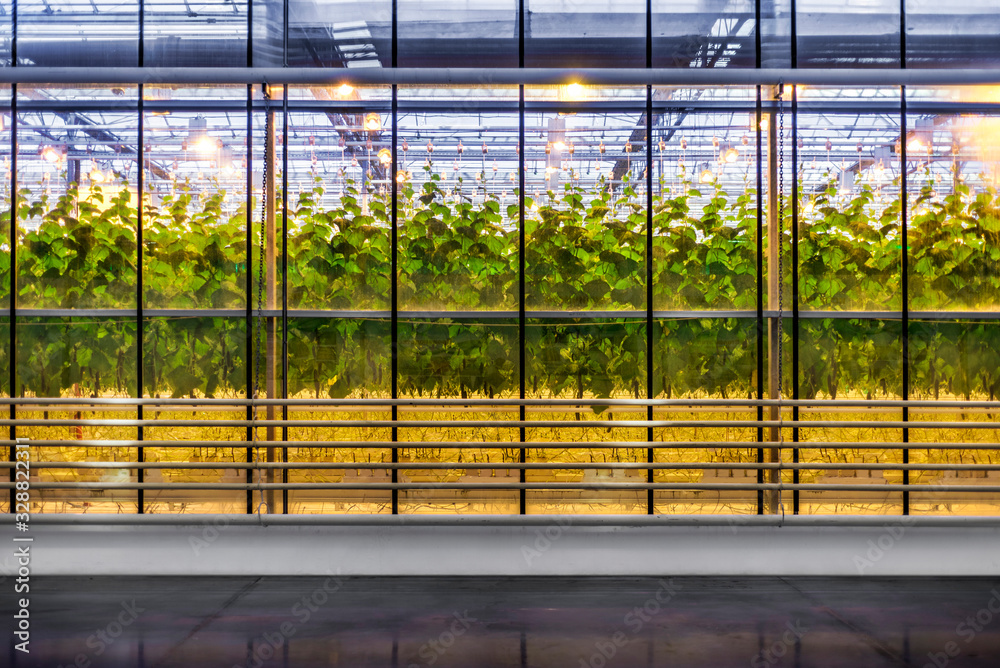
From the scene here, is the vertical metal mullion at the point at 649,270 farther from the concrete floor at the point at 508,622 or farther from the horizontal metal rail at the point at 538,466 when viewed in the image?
the concrete floor at the point at 508,622

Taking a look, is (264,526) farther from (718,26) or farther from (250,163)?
(718,26)

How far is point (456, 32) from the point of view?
8.28 meters

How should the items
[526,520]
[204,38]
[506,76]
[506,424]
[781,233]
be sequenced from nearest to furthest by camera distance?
[526,520] → [506,424] → [506,76] → [781,233] → [204,38]

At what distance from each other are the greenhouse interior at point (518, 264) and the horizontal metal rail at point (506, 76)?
0.88 feet

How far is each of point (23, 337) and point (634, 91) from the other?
701 centimetres

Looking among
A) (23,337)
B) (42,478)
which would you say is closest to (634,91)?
(23,337)

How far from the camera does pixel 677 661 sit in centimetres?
525

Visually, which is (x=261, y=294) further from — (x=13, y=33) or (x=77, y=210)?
(x=13, y=33)

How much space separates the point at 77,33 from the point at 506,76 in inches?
186

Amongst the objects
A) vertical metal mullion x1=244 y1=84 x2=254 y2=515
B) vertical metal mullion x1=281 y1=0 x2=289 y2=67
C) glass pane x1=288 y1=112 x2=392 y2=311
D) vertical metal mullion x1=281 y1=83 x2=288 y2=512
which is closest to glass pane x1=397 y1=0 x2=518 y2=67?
glass pane x1=288 y1=112 x2=392 y2=311

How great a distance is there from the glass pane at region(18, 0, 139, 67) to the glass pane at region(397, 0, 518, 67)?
9.69 ft

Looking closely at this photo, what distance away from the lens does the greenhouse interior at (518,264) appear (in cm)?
812

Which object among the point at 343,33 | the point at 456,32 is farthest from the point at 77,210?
the point at 456,32

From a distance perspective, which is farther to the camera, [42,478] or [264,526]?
[42,478]
